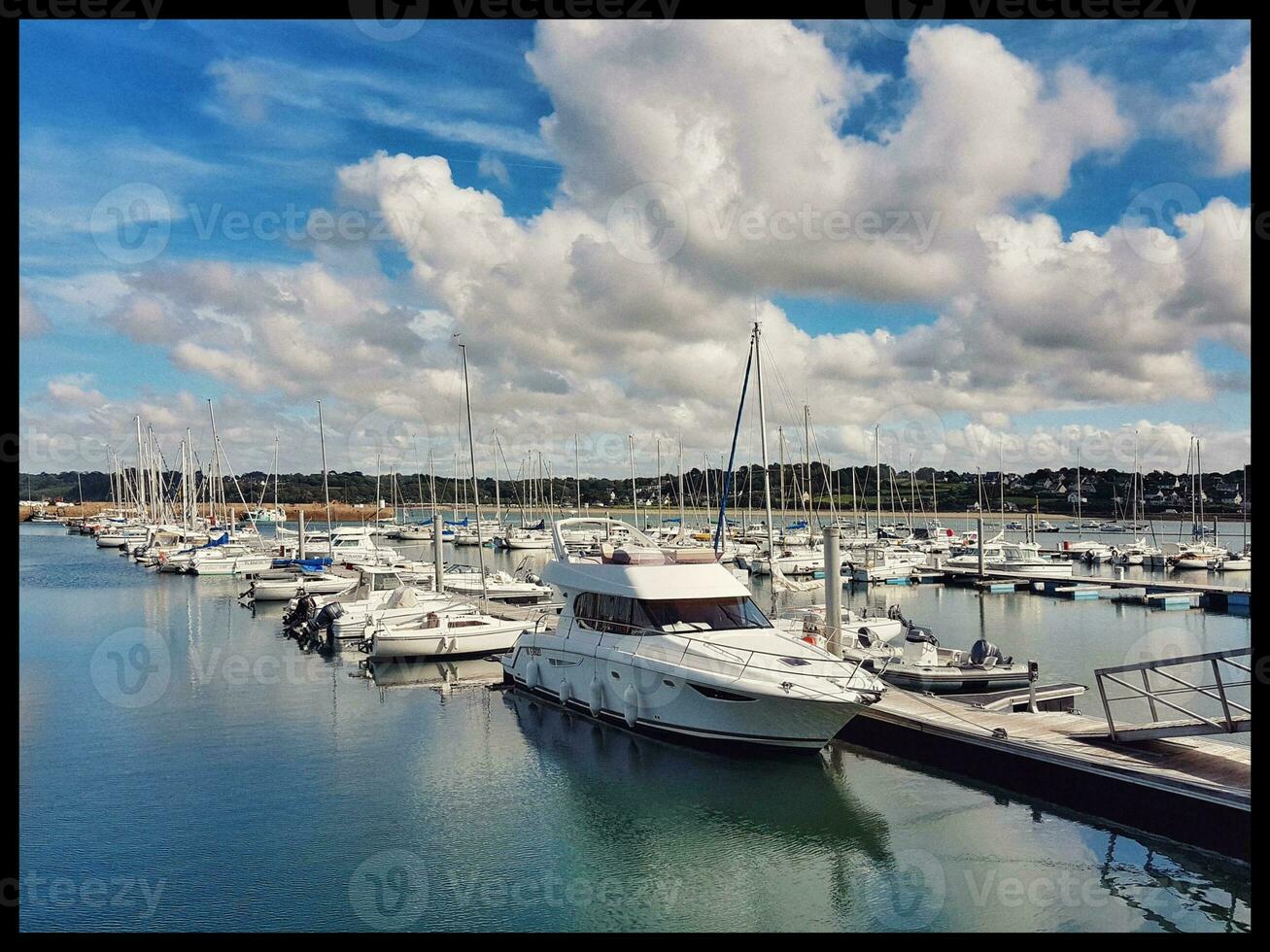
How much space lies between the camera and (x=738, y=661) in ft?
59.3

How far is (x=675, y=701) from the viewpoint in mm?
18938

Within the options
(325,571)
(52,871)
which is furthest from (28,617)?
(52,871)

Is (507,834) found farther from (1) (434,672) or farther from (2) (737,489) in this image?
(2) (737,489)

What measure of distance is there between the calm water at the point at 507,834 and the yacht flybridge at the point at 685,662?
0.78m

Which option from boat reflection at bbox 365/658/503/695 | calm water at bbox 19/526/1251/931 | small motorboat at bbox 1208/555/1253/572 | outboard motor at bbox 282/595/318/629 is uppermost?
outboard motor at bbox 282/595/318/629

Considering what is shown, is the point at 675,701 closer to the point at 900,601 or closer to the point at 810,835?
the point at 810,835

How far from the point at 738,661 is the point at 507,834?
19.2ft

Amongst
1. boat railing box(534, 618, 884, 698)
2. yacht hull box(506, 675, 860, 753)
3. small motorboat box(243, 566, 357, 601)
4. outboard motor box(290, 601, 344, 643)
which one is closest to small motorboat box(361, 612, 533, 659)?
outboard motor box(290, 601, 344, 643)

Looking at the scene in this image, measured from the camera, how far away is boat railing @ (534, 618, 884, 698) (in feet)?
57.0

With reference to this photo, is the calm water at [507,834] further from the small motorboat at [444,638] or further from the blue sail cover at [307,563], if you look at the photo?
the blue sail cover at [307,563]

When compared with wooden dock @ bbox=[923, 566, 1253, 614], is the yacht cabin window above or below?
above

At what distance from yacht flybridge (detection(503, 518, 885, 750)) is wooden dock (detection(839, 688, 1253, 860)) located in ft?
4.30

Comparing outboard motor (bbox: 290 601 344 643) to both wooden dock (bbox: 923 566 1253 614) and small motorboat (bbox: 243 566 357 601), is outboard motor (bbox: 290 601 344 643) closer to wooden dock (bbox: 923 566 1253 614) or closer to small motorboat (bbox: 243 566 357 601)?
small motorboat (bbox: 243 566 357 601)

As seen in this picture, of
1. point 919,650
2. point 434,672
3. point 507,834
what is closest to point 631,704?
point 507,834
